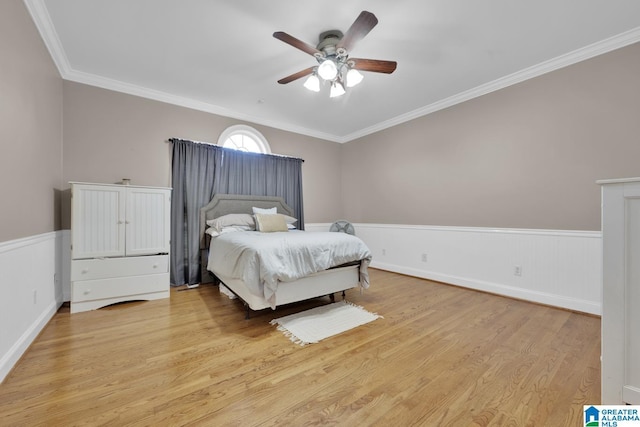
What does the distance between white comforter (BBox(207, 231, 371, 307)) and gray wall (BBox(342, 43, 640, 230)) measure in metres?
1.79

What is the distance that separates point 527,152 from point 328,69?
99.6 inches

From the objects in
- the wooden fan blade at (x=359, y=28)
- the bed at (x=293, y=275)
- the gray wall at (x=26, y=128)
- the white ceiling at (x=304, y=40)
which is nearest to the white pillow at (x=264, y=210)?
the bed at (x=293, y=275)

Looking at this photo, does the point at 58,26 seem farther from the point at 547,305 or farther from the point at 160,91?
the point at 547,305

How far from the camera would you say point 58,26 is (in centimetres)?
223

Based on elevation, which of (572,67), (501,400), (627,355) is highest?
(572,67)

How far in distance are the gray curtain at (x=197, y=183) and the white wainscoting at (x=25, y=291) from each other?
3.98 feet

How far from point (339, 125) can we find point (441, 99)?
69.6 inches

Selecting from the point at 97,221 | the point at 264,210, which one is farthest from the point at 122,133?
the point at 264,210

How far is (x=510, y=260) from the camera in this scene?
3.05 meters

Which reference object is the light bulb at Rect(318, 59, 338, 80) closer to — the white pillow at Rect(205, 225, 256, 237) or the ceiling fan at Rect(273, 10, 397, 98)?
the ceiling fan at Rect(273, 10, 397, 98)

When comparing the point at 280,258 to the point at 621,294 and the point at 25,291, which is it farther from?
the point at 621,294

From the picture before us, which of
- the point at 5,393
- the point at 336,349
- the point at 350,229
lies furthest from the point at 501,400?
the point at 350,229

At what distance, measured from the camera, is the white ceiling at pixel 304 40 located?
→ 2.02 meters

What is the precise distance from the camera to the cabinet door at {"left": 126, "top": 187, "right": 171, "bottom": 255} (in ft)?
9.37
